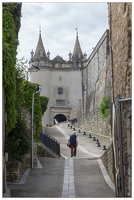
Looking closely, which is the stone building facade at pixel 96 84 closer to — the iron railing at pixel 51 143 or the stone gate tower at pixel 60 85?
the stone gate tower at pixel 60 85

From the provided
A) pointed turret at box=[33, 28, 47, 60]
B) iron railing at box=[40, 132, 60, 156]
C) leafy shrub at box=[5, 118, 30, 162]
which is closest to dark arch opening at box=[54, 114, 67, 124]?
pointed turret at box=[33, 28, 47, 60]

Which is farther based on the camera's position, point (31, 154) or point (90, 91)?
point (90, 91)

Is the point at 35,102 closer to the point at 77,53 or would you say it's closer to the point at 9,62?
the point at 9,62

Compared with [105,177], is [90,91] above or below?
above

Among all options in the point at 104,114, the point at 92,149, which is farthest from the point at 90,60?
the point at 92,149

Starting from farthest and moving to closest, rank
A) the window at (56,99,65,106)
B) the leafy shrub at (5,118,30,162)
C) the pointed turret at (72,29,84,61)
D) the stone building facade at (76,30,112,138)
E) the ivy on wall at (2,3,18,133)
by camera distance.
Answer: the pointed turret at (72,29,84,61) → the window at (56,99,65,106) → the stone building facade at (76,30,112,138) → the leafy shrub at (5,118,30,162) → the ivy on wall at (2,3,18,133)

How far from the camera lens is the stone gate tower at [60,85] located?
58.8 m

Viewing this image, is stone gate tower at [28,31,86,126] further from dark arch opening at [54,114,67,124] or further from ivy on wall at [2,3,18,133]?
ivy on wall at [2,3,18,133]

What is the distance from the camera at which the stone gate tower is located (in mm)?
58844

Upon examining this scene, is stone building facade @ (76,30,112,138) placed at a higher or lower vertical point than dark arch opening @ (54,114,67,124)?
higher

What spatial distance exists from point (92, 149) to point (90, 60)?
36422mm

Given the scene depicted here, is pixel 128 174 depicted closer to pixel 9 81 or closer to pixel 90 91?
pixel 9 81

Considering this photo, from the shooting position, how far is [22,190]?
9742 millimetres

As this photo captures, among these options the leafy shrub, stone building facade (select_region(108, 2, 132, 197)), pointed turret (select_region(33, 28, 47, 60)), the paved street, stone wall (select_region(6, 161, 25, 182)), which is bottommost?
the paved street
